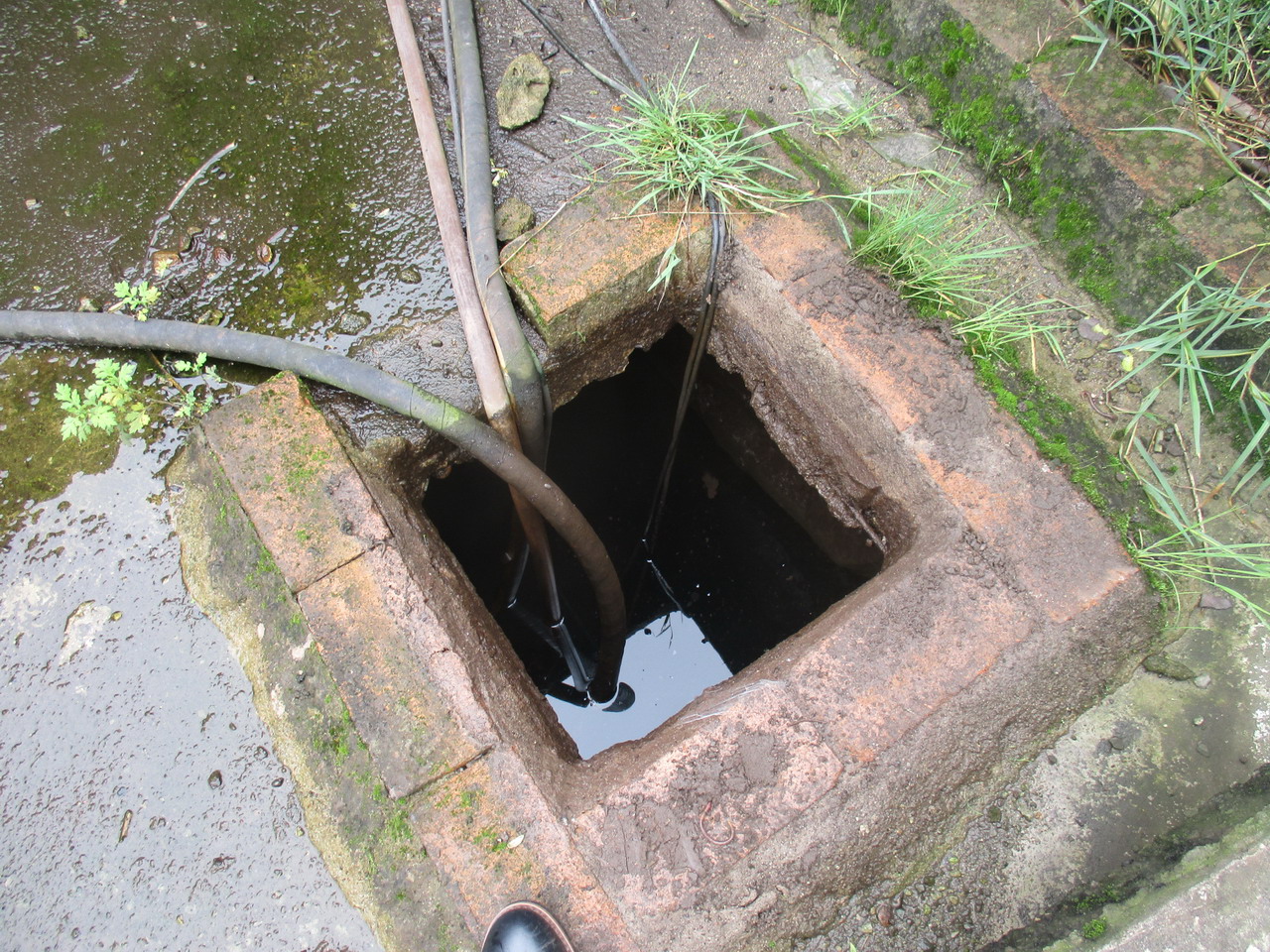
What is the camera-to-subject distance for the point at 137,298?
187 centimetres

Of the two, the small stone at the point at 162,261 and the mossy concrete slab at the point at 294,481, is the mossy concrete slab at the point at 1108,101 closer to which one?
the mossy concrete slab at the point at 294,481

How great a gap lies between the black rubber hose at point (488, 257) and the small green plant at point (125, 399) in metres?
0.72

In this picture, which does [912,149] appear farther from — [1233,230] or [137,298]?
[137,298]

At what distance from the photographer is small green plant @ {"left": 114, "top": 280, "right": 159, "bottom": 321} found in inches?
72.4

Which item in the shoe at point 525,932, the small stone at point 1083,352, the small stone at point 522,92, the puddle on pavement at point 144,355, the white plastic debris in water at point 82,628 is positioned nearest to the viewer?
the shoe at point 525,932

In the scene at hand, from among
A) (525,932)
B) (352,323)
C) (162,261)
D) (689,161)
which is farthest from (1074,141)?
(162,261)

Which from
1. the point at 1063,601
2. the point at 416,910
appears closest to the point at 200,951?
the point at 416,910

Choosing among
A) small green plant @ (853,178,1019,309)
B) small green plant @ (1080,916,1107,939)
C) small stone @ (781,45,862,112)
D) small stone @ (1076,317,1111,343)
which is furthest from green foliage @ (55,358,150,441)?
small stone @ (1076,317,1111,343)

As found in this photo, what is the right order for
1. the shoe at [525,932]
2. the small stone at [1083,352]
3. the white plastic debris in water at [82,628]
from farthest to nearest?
the small stone at [1083,352] → the white plastic debris in water at [82,628] → the shoe at [525,932]

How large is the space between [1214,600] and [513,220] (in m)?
2.01

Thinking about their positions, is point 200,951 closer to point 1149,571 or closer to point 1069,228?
point 1149,571

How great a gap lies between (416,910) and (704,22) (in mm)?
2592

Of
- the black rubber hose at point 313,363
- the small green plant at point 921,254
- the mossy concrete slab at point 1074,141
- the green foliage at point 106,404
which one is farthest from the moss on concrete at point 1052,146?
the green foliage at point 106,404

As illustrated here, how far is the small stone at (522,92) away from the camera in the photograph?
2096 mm
